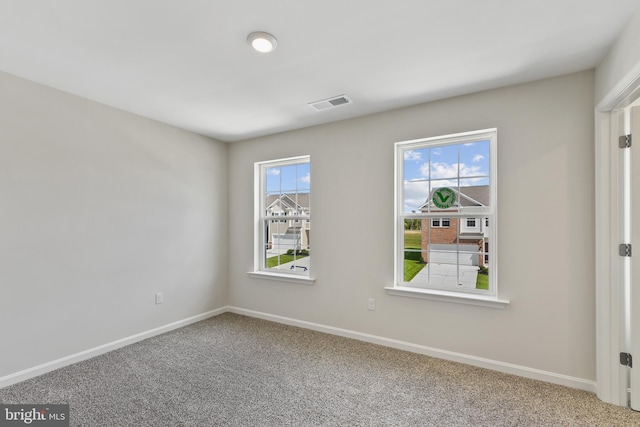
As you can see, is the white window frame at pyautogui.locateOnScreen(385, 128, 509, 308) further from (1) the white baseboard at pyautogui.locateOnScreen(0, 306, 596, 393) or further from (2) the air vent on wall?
(2) the air vent on wall

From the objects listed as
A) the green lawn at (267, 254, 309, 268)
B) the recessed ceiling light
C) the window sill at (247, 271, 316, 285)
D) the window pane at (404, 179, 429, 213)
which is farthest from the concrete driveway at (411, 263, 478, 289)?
the recessed ceiling light

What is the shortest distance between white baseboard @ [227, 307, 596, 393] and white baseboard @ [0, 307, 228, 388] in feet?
3.78

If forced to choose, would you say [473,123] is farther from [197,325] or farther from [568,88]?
[197,325]

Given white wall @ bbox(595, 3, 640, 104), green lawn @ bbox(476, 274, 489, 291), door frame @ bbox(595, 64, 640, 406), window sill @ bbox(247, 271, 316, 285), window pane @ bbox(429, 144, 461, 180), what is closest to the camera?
white wall @ bbox(595, 3, 640, 104)

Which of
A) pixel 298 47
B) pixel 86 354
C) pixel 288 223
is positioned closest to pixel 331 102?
pixel 298 47

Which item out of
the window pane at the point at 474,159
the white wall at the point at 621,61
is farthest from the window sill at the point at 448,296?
the white wall at the point at 621,61

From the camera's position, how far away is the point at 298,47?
200 cm

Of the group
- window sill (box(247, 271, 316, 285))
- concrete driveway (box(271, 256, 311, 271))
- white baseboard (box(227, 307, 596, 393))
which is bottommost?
white baseboard (box(227, 307, 596, 393))

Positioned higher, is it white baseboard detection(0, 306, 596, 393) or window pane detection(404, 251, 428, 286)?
window pane detection(404, 251, 428, 286)

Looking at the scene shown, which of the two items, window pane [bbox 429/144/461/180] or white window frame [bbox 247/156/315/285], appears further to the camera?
white window frame [bbox 247/156/315/285]

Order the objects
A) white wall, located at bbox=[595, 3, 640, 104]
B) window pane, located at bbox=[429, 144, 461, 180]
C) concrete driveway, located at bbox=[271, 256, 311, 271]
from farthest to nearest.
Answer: concrete driveway, located at bbox=[271, 256, 311, 271] → window pane, located at bbox=[429, 144, 461, 180] → white wall, located at bbox=[595, 3, 640, 104]

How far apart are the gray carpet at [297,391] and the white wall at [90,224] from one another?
0.40m

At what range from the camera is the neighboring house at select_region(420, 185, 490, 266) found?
2727 mm

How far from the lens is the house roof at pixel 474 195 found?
270 cm
